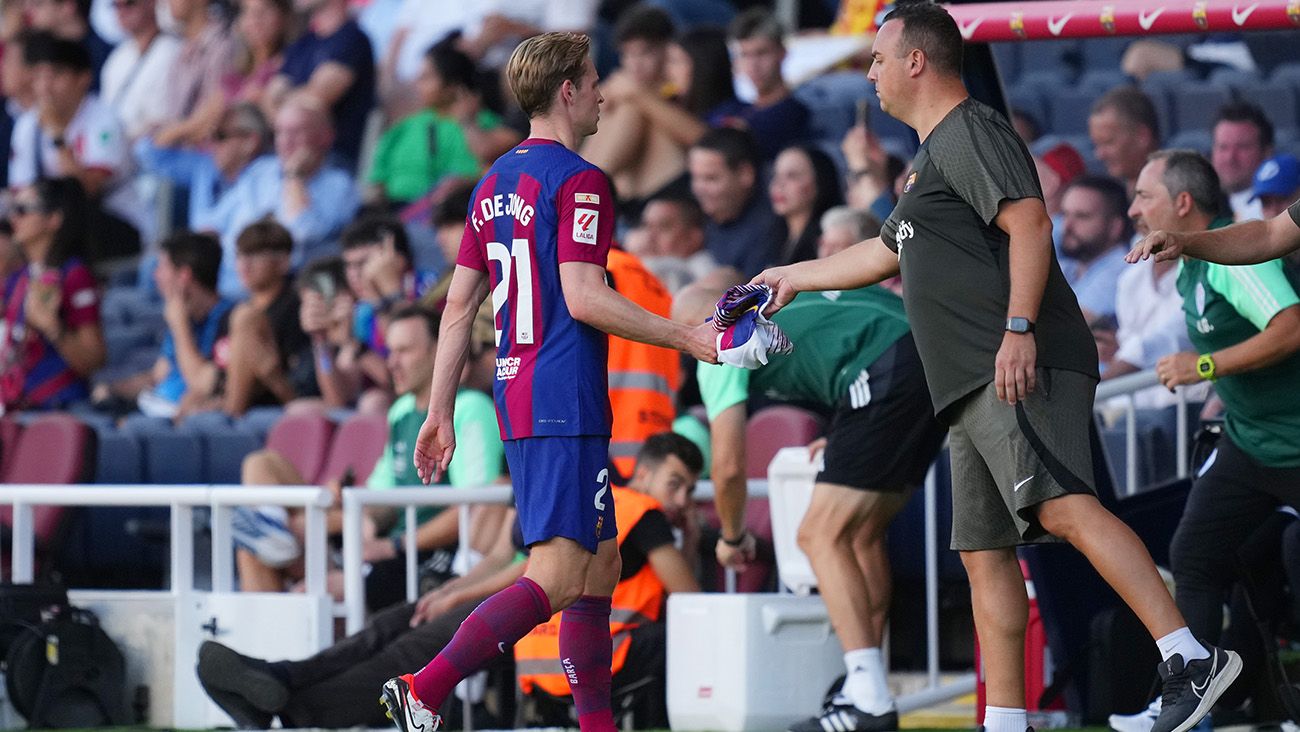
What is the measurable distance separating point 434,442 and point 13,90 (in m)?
8.94

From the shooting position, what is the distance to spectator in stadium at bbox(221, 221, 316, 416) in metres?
9.51

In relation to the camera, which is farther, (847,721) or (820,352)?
(820,352)

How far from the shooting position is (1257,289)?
536 cm

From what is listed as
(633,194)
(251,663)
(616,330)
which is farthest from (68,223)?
(616,330)

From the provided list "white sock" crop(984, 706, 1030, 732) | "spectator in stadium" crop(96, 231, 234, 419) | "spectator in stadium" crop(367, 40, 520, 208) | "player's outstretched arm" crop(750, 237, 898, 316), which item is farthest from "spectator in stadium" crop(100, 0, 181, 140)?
"white sock" crop(984, 706, 1030, 732)

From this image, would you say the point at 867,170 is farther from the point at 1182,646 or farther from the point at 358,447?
the point at 1182,646

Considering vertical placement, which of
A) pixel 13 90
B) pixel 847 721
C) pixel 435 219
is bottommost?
pixel 847 721

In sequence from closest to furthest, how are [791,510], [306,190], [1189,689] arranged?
[1189,689]
[791,510]
[306,190]

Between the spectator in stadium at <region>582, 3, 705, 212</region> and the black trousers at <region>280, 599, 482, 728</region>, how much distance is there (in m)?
3.75

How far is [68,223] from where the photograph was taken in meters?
10.9

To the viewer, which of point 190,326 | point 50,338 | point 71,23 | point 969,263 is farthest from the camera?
point 71,23

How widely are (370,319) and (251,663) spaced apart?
11.0 ft

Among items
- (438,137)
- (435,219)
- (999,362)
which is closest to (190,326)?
(435,219)

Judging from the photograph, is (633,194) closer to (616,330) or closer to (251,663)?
(251,663)
